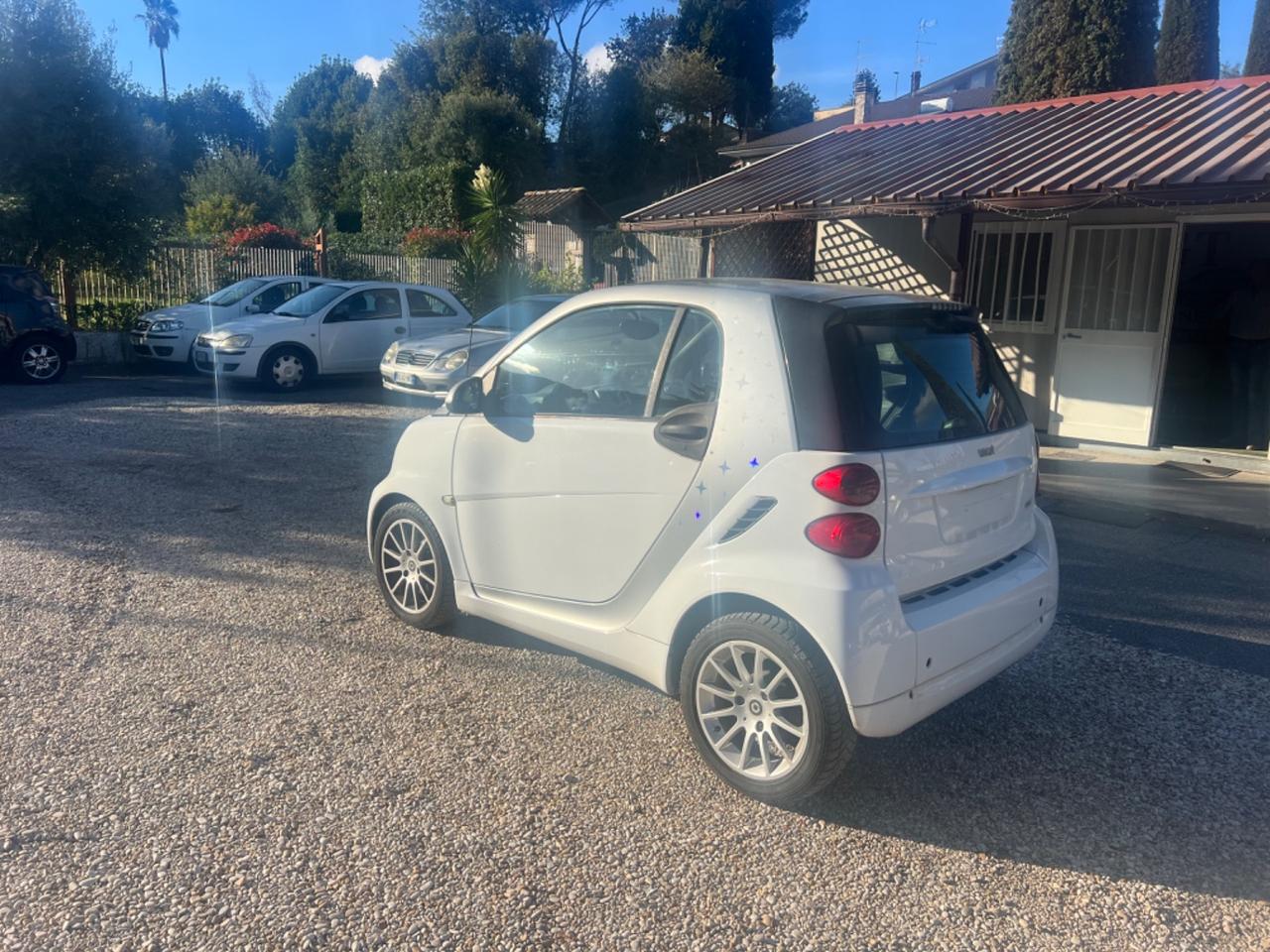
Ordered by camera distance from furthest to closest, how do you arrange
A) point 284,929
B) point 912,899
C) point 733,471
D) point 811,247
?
point 811,247 → point 733,471 → point 912,899 → point 284,929

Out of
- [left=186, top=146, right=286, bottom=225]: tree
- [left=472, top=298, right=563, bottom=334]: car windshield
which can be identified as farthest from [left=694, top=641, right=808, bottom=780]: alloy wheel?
[left=186, top=146, right=286, bottom=225]: tree

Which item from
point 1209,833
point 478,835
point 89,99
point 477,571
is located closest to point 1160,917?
point 1209,833

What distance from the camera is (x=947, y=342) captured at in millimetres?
3922

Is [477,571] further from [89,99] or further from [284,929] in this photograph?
[89,99]

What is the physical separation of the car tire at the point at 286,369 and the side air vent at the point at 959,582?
12154 mm

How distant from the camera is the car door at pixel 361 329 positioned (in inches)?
576

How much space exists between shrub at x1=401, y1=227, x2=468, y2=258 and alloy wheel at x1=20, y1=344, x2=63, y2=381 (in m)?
12.4

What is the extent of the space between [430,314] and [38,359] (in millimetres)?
5404

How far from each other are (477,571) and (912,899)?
238 cm

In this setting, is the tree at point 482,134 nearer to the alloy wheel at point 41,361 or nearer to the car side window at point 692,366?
the alloy wheel at point 41,361

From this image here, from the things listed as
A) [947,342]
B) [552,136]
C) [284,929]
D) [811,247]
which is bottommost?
[284,929]

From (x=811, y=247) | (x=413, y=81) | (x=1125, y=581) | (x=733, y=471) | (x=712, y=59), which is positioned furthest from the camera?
(x=712, y=59)

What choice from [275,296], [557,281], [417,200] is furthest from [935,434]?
[417,200]

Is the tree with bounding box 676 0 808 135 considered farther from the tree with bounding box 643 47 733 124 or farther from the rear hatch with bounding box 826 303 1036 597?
the rear hatch with bounding box 826 303 1036 597
